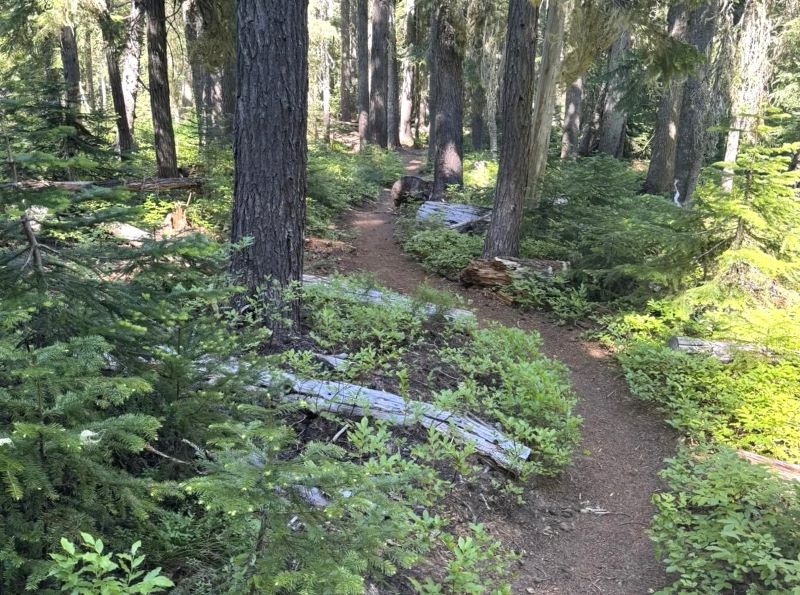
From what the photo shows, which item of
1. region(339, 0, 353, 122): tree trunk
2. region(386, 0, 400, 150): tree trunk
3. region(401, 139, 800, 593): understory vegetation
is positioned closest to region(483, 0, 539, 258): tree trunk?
region(401, 139, 800, 593): understory vegetation

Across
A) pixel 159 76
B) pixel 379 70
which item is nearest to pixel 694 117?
pixel 379 70

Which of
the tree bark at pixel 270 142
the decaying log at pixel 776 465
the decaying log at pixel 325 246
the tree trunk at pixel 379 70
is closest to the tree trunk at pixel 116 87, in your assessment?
the decaying log at pixel 325 246

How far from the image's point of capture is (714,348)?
266 inches

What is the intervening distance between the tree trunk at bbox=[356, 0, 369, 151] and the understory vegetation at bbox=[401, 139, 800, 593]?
14.5 m

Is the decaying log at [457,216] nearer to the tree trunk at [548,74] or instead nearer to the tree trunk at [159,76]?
the tree trunk at [548,74]

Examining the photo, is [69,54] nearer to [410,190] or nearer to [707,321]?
[410,190]

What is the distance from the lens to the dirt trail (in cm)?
395

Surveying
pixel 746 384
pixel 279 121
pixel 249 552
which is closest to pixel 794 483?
pixel 746 384

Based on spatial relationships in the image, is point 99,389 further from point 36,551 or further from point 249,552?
point 249,552

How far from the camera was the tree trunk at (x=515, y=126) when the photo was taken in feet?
30.0

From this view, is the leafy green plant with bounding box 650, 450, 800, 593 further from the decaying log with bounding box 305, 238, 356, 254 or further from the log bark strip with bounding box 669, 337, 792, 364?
the decaying log with bounding box 305, 238, 356, 254

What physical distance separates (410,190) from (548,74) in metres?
6.48

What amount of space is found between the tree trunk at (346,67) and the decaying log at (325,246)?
23619 mm

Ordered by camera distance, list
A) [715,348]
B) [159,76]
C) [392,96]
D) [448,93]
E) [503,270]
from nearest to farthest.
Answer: [715,348], [503,270], [159,76], [448,93], [392,96]
